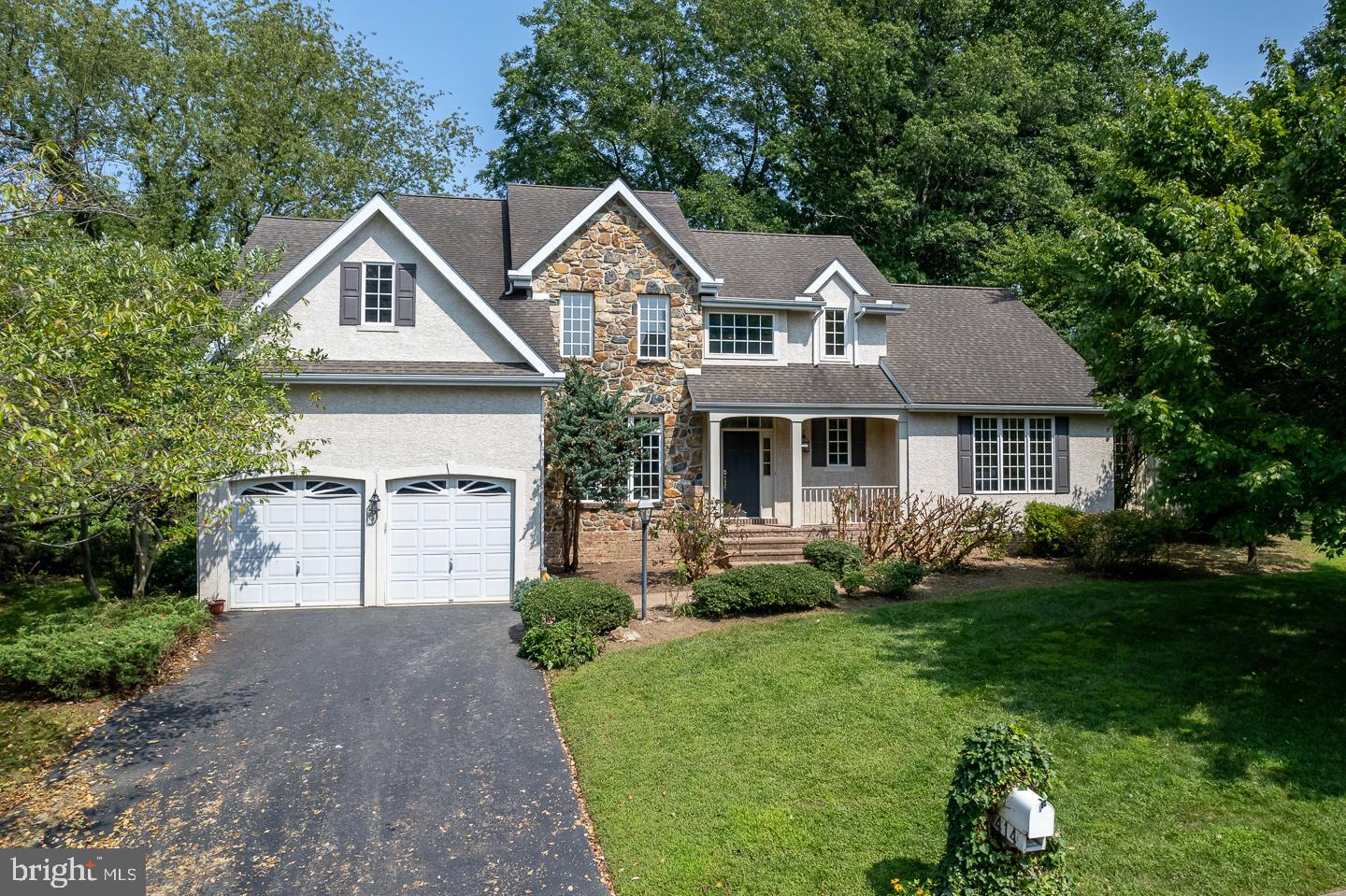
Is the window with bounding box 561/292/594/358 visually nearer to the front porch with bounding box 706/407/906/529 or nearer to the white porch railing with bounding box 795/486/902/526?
the front porch with bounding box 706/407/906/529

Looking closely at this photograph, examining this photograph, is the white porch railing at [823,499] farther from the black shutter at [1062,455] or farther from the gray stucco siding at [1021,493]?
the black shutter at [1062,455]

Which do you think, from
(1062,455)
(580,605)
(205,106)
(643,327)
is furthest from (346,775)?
(205,106)

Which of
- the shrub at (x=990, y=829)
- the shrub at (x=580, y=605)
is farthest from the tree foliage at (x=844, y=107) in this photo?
the shrub at (x=990, y=829)

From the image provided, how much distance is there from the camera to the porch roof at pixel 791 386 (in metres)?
18.5

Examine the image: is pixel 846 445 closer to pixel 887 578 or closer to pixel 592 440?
pixel 887 578

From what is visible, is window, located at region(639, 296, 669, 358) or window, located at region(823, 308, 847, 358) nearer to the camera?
window, located at region(639, 296, 669, 358)

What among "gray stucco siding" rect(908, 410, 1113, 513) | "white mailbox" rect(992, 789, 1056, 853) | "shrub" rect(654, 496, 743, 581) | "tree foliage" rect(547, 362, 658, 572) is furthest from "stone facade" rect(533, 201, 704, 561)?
"white mailbox" rect(992, 789, 1056, 853)

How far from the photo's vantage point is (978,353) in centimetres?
2133

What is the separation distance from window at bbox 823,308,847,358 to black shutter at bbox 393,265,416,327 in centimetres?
1069

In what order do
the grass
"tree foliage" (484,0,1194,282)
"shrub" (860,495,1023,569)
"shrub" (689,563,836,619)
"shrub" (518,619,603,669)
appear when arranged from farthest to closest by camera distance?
"tree foliage" (484,0,1194,282), "shrub" (860,495,1023,569), "shrub" (689,563,836,619), "shrub" (518,619,603,669), the grass

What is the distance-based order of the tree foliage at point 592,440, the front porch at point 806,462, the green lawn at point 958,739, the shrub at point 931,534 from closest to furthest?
the green lawn at point 958,739
the shrub at point 931,534
the tree foliage at point 592,440
the front porch at point 806,462

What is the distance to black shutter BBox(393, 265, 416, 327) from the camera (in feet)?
48.6

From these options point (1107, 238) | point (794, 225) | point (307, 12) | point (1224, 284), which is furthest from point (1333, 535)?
point (307, 12)

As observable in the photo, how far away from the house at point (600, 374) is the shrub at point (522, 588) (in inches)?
17.0
